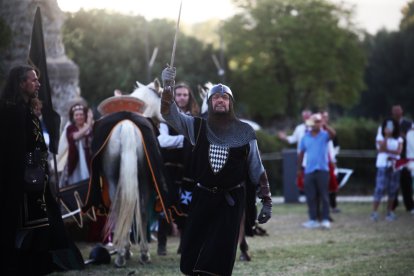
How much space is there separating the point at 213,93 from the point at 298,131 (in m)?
11.5

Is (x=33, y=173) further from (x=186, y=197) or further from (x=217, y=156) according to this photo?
(x=186, y=197)

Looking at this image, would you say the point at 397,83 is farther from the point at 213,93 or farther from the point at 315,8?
the point at 213,93

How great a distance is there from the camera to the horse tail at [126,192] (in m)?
9.39

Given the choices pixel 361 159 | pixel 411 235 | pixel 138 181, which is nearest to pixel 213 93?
pixel 138 181

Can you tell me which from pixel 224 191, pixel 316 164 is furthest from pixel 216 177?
pixel 316 164

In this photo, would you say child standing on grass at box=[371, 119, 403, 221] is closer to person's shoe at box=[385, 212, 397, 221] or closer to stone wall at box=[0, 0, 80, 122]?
person's shoe at box=[385, 212, 397, 221]

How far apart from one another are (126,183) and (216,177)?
108 inches

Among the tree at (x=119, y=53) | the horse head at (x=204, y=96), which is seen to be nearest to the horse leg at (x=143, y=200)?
the horse head at (x=204, y=96)

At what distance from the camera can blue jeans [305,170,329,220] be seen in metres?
14.3

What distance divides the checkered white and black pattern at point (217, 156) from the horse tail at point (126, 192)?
2.73 meters

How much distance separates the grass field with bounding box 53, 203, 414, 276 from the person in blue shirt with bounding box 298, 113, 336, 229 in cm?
53

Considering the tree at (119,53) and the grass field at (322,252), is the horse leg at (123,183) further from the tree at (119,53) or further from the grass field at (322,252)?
the tree at (119,53)

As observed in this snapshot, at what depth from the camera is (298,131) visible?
18250mm

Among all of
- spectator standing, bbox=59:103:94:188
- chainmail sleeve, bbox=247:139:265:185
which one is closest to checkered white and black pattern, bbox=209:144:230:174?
chainmail sleeve, bbox=247:139:265:185
